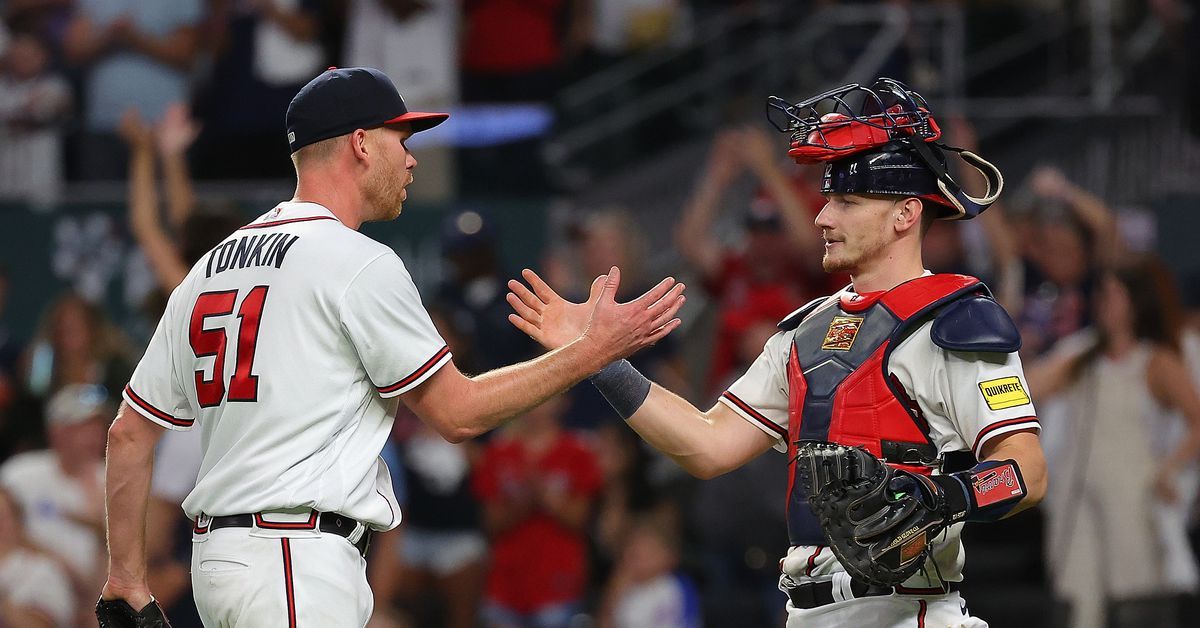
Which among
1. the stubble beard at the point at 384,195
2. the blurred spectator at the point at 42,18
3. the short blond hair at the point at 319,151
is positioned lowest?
the stubble beard at the point at 384,195

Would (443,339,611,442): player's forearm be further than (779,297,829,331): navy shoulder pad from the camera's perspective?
No

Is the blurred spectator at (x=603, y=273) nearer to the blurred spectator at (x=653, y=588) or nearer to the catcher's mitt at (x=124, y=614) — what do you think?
the blurred spectator at (x=653, y=588)

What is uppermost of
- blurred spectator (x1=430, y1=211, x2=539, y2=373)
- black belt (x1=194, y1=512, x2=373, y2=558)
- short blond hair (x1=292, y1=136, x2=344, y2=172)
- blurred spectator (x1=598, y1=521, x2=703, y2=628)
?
short blond hair (x1=292, y1=136, x2=344, y2=172)

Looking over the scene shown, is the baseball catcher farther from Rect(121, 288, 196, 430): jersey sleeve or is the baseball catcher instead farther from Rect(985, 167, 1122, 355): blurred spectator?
Rect(985, 167, 1122, 355): blurred spectator

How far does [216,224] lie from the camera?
7.31 metres

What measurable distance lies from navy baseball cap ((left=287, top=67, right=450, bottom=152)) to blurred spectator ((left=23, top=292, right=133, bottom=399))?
4.79 metres

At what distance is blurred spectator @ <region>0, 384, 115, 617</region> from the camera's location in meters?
8.21

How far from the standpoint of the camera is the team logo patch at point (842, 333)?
13.7ft

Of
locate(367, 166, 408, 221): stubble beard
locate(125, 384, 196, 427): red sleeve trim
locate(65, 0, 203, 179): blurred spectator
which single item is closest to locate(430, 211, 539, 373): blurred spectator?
locate(65, 0, 203, 179): blurred spectator

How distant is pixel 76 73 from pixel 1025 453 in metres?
8.07

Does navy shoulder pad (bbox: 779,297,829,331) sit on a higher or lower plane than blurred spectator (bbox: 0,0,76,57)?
lower

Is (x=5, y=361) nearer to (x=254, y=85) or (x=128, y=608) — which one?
(x=254, y=85)

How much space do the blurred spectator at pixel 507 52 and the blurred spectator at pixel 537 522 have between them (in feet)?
10.4

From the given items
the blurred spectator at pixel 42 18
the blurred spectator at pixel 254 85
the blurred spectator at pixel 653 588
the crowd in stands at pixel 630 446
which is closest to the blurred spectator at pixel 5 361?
the crowd in stands at pixel 630 446
